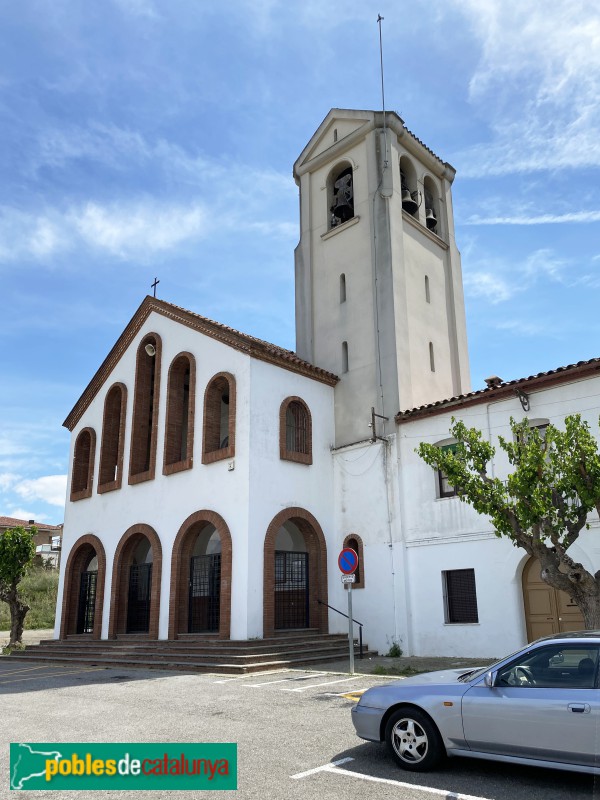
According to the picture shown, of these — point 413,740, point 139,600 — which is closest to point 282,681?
point 413,740

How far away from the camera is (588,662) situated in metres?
5.49

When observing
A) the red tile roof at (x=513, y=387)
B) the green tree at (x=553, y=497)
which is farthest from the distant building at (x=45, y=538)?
the green tree at (x=553, y=497)

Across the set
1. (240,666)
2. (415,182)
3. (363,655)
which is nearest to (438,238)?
(415,182)

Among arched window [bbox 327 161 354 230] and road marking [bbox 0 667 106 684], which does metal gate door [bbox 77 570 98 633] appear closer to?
road marking [bbox 0 667 106 684]

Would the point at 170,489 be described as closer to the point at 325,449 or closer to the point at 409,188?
the point at 325,449

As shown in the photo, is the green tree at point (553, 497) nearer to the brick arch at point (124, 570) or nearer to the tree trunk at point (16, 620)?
the brick arch at point (124, 570)

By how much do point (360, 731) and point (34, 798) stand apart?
2961mm

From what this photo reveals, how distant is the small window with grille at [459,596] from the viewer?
1592 centimetres

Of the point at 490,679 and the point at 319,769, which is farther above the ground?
the point at 490,679

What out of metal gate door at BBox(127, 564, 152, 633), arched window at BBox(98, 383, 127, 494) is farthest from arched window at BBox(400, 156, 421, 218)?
metal gate door at BBox(127, 564, 152, 633)

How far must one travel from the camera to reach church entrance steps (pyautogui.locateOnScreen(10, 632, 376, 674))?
14.4m

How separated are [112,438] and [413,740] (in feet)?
60.5

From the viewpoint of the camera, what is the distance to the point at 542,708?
17.8 feet

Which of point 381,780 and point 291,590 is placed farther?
point 291,590
